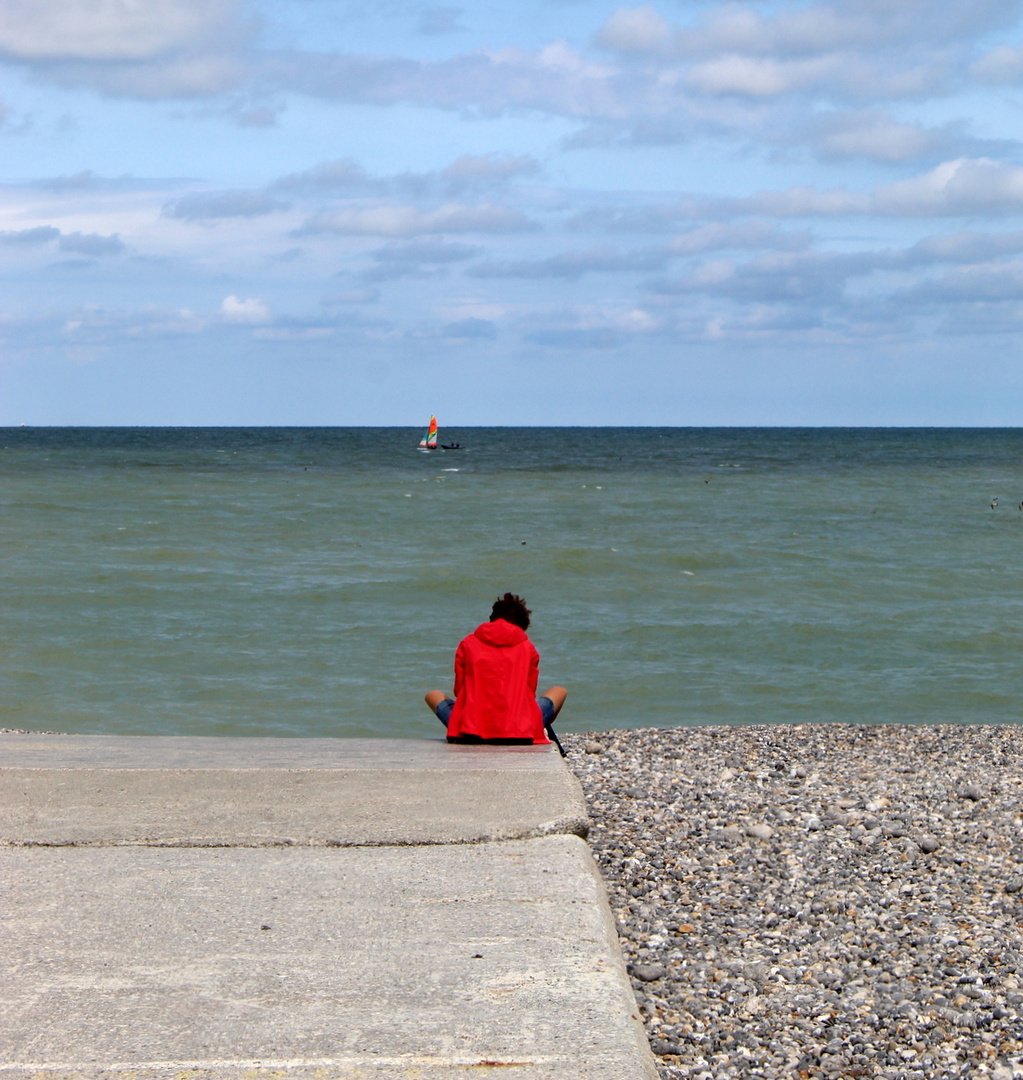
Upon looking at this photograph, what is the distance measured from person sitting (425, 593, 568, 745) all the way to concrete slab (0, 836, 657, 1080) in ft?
6.23

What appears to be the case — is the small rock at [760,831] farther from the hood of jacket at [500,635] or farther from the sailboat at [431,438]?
the sailboat at [431,438]

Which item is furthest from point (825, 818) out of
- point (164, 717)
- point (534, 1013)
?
point (164, 717)

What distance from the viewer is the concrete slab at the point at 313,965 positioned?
2.95m

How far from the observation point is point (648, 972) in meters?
3.94

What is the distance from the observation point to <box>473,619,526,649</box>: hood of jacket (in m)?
6.33

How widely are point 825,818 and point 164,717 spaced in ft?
21.2

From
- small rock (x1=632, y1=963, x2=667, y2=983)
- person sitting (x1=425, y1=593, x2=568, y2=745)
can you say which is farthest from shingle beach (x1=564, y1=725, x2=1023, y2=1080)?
person sitting (x1=425, y1=593, x2=568, y2=745)

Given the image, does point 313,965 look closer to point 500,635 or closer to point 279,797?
point 279,797

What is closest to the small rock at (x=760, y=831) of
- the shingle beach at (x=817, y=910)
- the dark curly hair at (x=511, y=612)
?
the shingle beach at (x=817, y=910)

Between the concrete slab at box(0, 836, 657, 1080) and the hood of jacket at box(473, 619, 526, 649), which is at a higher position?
the hood of jacket at box(473, 619, 526, 649)

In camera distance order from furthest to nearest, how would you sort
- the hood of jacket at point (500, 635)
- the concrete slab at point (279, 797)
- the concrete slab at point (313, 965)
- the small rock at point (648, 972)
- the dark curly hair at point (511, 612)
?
the dark curly hair at point (511, 612) < the hood of jacket at point (500, 635) < the concrete slab at point (279, 797) < the small rock at point (648, 972) < the concrete slab at point (313, 965)

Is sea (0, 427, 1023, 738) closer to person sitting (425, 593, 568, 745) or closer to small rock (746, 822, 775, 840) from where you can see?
A: person sitting (425, 593, 568, 745)

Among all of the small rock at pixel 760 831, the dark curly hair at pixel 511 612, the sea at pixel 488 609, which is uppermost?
the dark curly hair at pixel 511 612

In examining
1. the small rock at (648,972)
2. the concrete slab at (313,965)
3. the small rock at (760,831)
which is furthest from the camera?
the small rock at (760,831)
